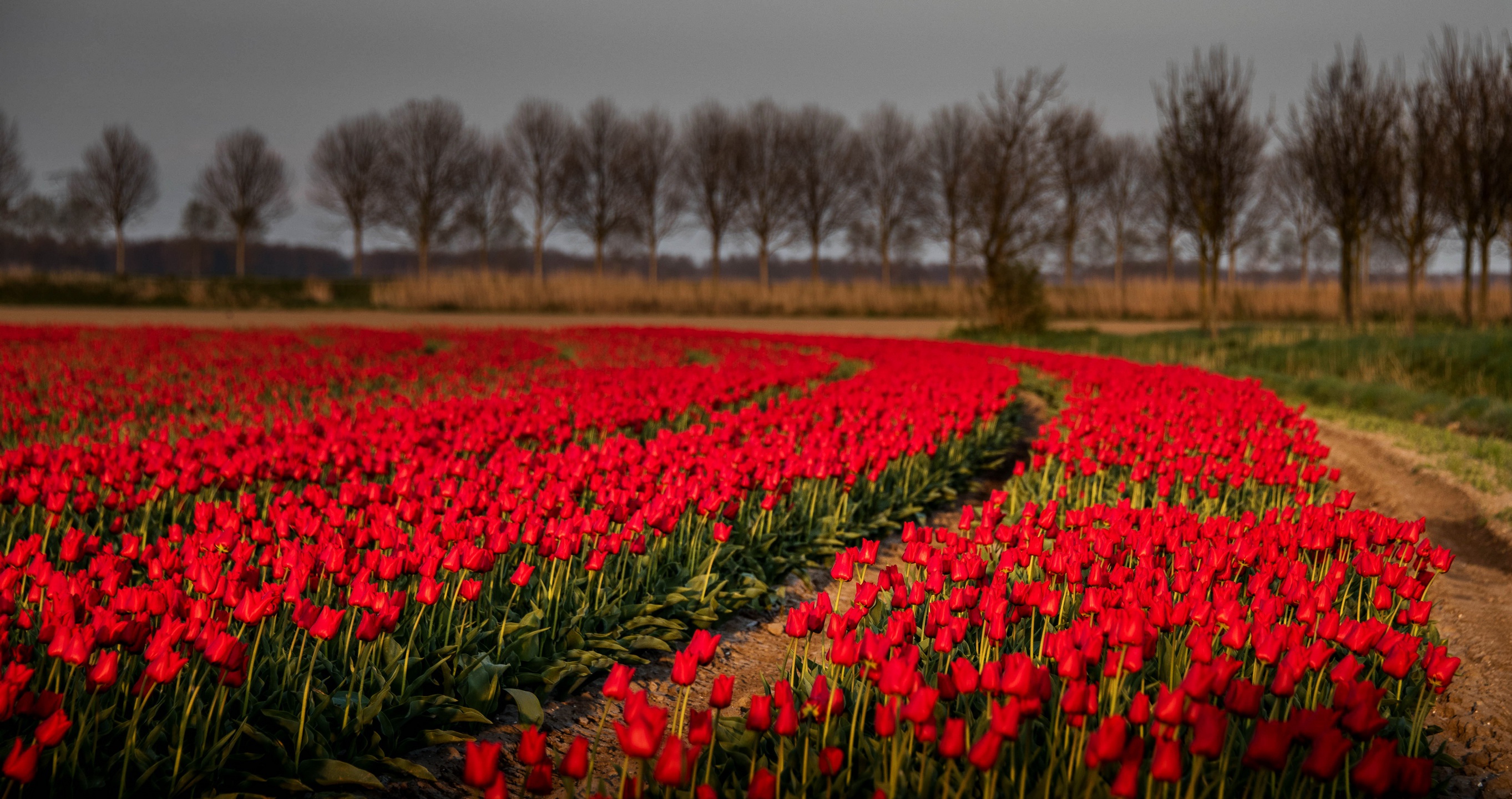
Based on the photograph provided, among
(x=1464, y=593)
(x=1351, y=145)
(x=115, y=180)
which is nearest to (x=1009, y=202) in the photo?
Answer: (x=1351, y=145)

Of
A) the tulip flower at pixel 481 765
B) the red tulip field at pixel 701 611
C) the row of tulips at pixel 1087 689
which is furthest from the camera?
the red tulip field at pixel 701 611

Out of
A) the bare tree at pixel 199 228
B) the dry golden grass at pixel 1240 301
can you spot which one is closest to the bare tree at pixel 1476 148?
the dry golden grass at pixel 1240 301

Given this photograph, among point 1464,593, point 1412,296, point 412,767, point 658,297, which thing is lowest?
point 1464,593

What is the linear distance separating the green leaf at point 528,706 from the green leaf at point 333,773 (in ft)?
1.62

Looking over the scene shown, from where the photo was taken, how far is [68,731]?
2338 millimetres

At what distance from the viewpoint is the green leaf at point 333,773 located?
2389 millimetres

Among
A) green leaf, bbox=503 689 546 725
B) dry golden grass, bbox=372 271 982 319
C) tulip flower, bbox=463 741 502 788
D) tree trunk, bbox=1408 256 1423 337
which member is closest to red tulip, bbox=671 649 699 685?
tulip flower, bbox=463 741 502 788

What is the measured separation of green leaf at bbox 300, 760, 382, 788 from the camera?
7.84 feet

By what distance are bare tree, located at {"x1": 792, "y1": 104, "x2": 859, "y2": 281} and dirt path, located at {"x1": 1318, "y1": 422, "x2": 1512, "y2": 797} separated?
35.6 metres

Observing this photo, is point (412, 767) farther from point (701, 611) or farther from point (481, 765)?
point (701, 611)

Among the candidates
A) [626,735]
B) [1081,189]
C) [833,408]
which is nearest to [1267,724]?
[626,735]

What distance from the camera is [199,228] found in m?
58.8

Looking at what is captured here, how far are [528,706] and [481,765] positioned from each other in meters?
1.15

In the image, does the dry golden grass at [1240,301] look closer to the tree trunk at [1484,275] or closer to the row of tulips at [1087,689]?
the tree trunk at [1484,275]
